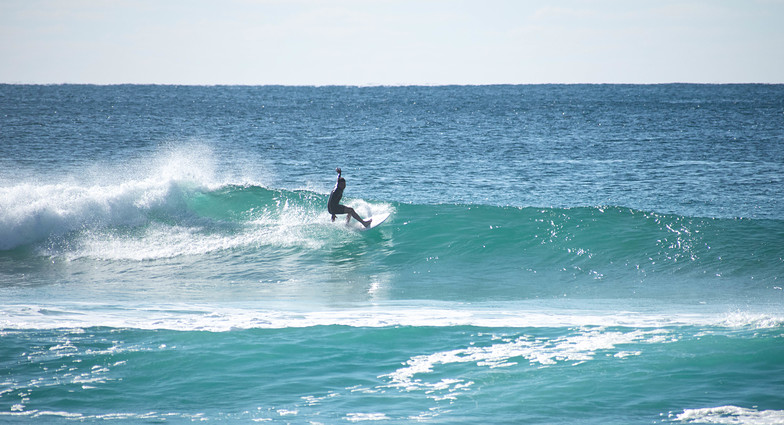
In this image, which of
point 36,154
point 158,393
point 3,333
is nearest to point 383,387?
point 158,393

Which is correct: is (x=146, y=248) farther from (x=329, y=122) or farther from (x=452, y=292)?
(x=329, y=122)

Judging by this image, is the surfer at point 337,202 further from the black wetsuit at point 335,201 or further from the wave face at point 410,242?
the wave face at point 410,242

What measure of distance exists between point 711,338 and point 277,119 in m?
58.7

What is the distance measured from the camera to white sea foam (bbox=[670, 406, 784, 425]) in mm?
5605

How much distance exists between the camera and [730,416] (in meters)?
5.73

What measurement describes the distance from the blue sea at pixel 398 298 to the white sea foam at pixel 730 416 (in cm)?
3

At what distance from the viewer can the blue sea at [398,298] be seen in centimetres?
625

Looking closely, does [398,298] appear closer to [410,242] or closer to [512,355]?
[512,355]

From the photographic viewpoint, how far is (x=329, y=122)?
58.9 metres

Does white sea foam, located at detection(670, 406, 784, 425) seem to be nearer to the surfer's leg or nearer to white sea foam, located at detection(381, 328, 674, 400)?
white sea foam, located at detection(381, 328, 674, 400)

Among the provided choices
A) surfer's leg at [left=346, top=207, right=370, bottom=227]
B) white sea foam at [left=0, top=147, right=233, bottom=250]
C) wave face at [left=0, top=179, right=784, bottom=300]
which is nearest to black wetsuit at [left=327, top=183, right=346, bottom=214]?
surfer's leg at [left=346, top=207, right=370, bottom=227]

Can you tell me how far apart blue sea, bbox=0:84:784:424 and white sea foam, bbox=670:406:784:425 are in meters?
0.03

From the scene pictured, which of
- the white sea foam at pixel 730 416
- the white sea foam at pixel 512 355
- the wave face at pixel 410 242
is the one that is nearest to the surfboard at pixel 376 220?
the wave face at pixel 410 242

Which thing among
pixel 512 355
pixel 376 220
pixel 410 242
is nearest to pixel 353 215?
pixel 376 220
